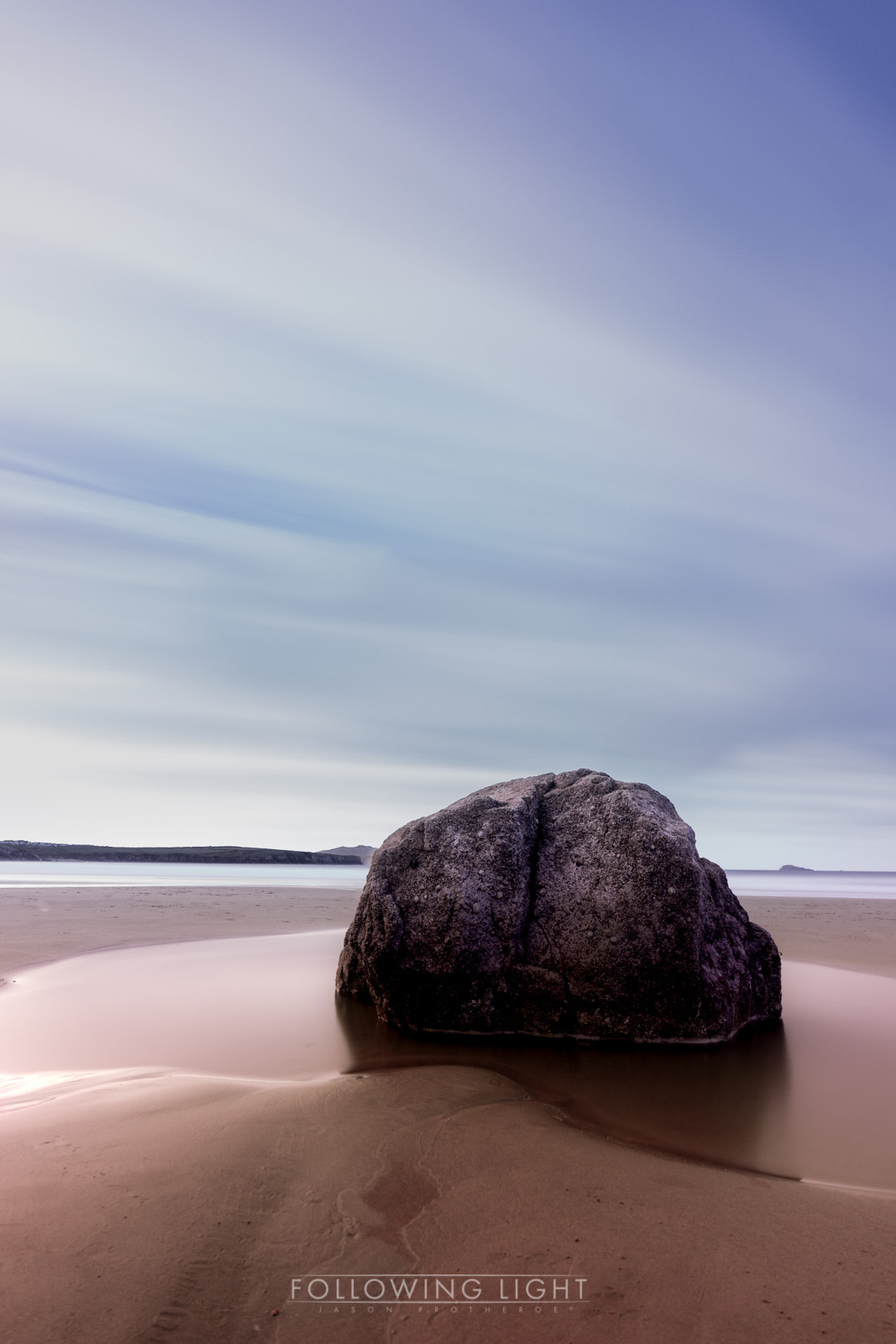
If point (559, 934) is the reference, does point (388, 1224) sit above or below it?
below

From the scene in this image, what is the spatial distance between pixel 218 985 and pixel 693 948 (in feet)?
18.9

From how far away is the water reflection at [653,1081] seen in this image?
5293 mm

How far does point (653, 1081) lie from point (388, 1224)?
3421 mm

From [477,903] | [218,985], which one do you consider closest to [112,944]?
[218,985]

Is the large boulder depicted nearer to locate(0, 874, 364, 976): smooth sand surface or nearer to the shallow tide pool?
the shallow tide pool

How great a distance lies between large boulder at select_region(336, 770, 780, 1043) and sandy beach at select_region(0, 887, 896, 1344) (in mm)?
2005

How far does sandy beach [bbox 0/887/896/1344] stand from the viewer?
10.2ft

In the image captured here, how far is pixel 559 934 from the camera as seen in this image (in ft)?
26.2

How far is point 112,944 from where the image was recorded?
1324cm

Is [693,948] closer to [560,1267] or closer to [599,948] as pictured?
[599,948]

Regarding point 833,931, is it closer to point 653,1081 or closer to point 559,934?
point 559,934

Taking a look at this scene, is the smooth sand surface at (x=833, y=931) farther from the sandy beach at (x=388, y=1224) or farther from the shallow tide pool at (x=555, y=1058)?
the sandy beach at (x=388, y=1224)

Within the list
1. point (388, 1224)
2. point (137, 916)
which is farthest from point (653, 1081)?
point (137, 916)

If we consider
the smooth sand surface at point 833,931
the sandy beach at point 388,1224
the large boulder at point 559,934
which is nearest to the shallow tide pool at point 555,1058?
the large boulder at point 559,934
